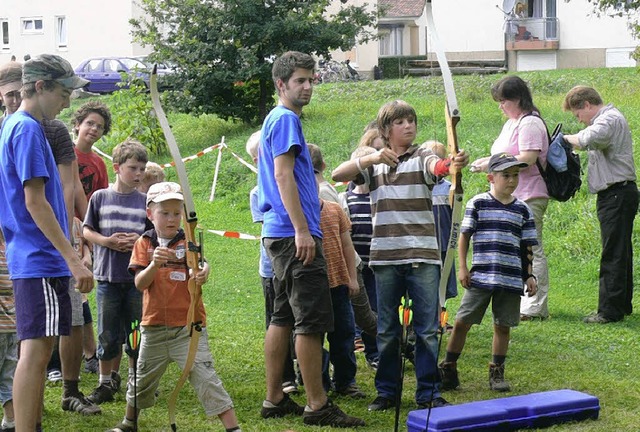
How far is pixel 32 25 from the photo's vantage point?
150ft

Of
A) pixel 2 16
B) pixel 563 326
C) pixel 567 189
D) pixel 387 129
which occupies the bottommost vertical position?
pixel 563 326

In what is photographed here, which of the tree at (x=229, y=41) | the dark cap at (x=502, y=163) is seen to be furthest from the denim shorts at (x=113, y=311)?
the tree at (x=229, y=41)

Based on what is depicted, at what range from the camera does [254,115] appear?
2153 cm

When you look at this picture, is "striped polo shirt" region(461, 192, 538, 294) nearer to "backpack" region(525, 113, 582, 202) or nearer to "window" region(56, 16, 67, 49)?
"backpack" region(525, 113, 582, 202)

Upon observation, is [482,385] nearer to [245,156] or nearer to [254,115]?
[245,156]

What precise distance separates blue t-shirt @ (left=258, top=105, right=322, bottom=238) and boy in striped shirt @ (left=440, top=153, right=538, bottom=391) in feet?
4.43

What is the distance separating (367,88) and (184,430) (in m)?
21.2

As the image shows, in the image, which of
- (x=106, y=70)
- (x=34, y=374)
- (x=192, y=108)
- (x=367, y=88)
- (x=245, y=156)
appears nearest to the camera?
(x=34, y=374)

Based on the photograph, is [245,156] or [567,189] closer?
[567,189]

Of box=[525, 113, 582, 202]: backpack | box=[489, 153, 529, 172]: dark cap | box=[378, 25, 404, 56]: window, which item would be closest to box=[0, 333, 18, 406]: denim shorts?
box=[489, 153, 529, 172]: dark cap

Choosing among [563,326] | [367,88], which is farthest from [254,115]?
[563,326]

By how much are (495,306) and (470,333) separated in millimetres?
1799

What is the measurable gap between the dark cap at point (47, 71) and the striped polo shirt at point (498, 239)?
2869mm

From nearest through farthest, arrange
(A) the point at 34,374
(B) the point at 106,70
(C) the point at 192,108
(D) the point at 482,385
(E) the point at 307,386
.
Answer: (A) the point at 34,374, (E) the point at 307,386, (D) the point at 482,385, (C) the point at 192,108, (B) the point at 106,70
